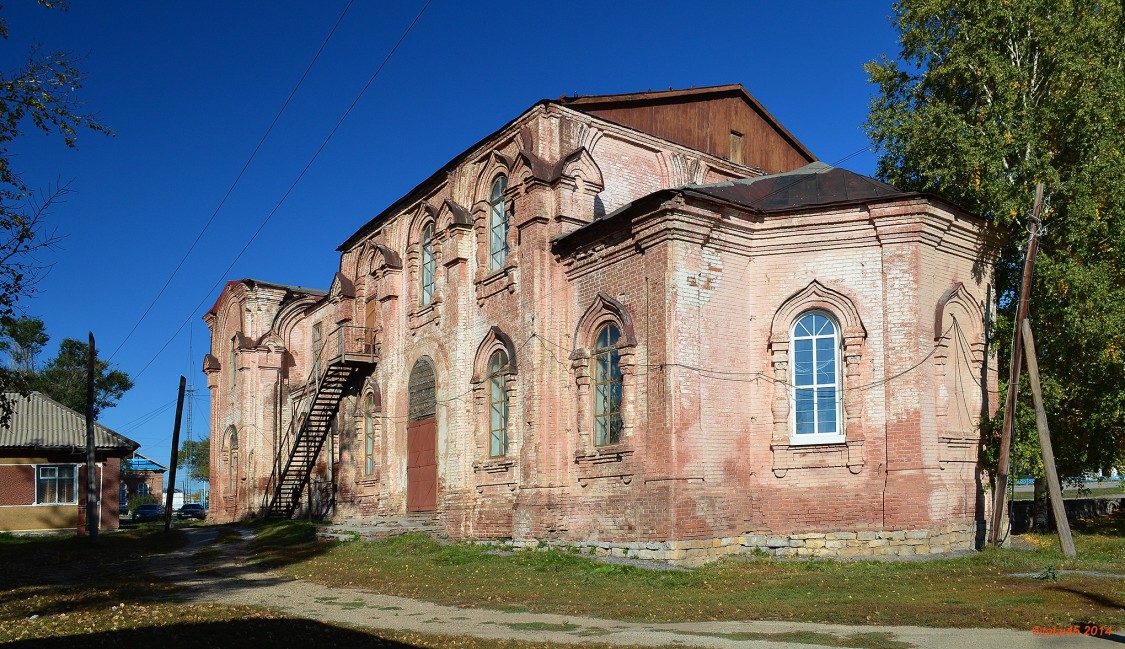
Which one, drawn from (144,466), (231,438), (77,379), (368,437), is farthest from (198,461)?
(368,437)

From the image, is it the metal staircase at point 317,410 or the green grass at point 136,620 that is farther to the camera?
the metal staircase at point 317,410

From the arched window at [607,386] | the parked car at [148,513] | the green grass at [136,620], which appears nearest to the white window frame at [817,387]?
the arched window at [607,386]

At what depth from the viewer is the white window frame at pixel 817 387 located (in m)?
15.8

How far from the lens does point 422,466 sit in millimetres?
23062

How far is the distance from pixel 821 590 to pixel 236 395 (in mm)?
28246

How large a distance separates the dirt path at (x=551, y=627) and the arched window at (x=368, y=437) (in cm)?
1076

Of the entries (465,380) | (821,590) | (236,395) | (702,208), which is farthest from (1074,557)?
(236,395)

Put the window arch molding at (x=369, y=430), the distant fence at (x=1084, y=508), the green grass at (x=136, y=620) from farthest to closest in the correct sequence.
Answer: the window arch molding at (x=369, y=430) → the distant fence at (x=1084, y=508) → the green grass at (x=136, y=620)

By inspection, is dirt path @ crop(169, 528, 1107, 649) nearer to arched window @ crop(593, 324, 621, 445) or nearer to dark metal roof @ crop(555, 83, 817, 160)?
arched window @ crop(593, 324, 621, 445)

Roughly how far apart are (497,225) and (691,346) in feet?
22.8

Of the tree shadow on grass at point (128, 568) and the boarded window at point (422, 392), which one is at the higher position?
the boarded window at point (422, 392)

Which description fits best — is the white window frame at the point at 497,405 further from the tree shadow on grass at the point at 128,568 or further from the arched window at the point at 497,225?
the tree shadow on grass at the point at 128,568

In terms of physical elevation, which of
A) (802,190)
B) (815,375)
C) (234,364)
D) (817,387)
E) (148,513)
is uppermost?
(802,190)

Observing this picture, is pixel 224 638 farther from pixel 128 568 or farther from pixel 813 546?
pixel 128 568
